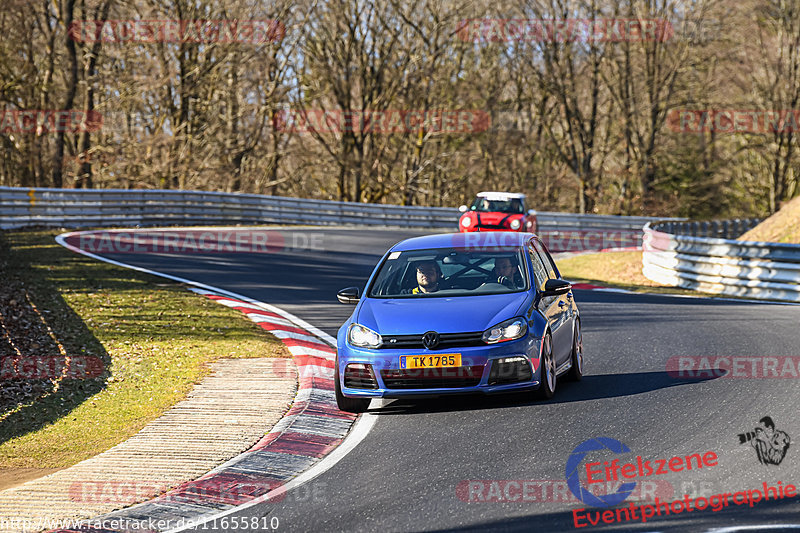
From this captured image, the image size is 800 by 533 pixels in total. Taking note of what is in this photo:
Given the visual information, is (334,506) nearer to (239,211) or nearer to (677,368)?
(677,368)

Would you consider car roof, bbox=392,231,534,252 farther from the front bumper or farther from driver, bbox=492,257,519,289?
the front bumper

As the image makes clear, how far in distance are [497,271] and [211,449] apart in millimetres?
3198

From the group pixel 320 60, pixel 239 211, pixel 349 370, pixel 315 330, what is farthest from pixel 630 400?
pixel 320 60

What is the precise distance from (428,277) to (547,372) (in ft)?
4.84

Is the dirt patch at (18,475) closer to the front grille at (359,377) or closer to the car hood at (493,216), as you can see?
the front grille at (359,377)

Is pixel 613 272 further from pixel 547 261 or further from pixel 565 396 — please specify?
pixel 565 396

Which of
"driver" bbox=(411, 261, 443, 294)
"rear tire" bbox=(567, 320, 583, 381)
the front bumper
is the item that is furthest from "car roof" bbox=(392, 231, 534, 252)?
the front bumper

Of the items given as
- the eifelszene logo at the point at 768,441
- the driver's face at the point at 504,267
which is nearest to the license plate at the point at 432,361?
the driver's face at the point at 504,267

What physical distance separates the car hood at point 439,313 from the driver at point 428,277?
30 cm

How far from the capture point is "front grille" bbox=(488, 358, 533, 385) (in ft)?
27.1

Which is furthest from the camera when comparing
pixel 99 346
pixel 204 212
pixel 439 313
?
pixel 204 212

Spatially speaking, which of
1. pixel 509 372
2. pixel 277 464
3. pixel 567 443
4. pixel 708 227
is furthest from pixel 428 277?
pixel 708 227

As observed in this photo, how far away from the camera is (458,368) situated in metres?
8.21

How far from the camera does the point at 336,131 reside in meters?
48.8
